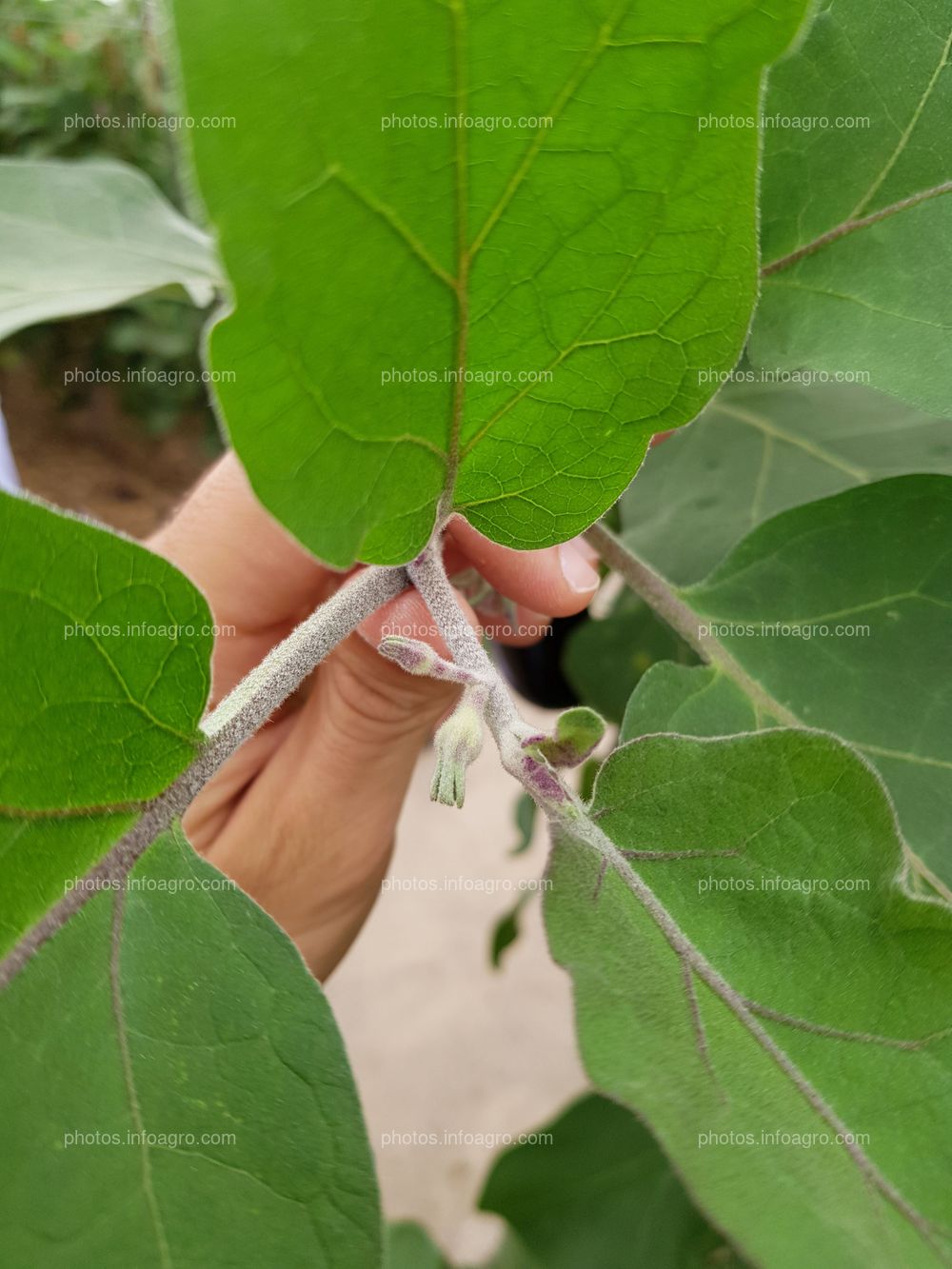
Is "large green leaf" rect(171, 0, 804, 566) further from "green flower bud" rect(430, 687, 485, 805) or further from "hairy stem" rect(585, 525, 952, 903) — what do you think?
"hairy stem" rect(585, 525, 952, 903)

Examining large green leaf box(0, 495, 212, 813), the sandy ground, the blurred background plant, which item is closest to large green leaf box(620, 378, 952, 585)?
large green leaf box(0, 495, 212, 813)

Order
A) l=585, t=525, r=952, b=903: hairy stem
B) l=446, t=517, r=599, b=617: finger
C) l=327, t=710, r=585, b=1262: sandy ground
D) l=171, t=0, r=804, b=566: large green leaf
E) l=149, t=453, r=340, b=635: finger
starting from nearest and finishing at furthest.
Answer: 1. l=171, t=0, r=804, b=566: large green leaf
2. l=585, t=525, r=952, b=903: hairy stem
3. l=446, t=517, r=599, b=617: finger
4. l=149, t=453, r=340, b=635: finger
5. l=327, t=710, r=585, b=1262: sandy ground

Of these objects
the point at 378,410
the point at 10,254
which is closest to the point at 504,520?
the point at 378,410

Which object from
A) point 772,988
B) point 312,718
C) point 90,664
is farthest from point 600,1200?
point 90,664

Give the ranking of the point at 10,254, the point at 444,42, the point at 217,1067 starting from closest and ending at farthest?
the point at 444,42
the point at 217,1067
the point at 10,254

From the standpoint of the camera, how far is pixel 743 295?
0.25 metres

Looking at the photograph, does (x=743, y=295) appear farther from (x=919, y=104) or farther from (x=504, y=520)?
(x=919, y=104)

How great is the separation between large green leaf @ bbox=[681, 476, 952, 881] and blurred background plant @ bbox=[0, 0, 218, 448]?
4.57 ft

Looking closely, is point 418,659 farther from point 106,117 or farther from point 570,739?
point 106,117

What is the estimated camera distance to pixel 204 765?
324 mm

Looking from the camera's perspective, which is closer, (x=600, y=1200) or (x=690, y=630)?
(x=690, y=630)

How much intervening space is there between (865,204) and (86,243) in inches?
15.9

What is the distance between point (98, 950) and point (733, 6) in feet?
1.05

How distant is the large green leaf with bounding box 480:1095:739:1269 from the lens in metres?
0.74
